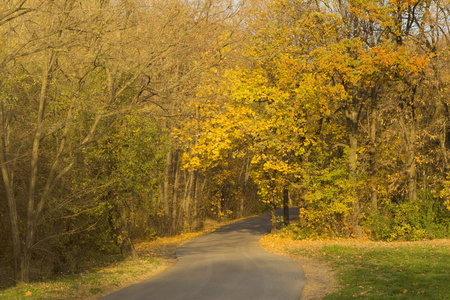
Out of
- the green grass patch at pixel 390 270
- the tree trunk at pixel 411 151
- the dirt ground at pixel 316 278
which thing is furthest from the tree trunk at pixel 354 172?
the dirt ground at pixel 316 278

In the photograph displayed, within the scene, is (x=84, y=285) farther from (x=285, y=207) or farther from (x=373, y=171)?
(x=285, y=207)

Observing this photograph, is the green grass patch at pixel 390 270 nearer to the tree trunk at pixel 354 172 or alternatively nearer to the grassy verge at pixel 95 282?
the tree trunk at pixel 354 172

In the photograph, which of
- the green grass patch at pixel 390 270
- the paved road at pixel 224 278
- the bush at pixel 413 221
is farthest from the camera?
the bush at pixel 413 221

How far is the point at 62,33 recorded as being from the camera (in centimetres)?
1285

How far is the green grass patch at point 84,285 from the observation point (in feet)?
36.5

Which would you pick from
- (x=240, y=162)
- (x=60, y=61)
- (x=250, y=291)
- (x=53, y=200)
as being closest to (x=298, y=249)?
(x=250, y=291)

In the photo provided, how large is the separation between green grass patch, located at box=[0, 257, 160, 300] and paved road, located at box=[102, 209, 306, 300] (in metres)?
0.64

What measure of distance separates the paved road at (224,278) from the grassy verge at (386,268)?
1.22 metres

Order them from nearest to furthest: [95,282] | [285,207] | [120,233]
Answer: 1. [95,282]
2. [120,233]
3. [285,207]

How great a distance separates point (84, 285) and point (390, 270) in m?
8.26

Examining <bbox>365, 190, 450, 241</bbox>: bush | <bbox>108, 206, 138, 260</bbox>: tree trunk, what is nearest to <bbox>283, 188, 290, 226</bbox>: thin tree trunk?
<bbox>365, 190, 450, 241</bbox>: bush

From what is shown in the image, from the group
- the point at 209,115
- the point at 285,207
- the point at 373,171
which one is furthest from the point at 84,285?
the point at 285,207

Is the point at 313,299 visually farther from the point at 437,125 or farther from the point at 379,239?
the point at 437,125

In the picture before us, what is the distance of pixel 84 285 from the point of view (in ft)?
41.3
